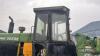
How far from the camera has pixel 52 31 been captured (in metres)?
9.28

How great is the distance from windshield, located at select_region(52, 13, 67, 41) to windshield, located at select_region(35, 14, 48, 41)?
0.27 m

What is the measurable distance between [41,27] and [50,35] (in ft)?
1.68

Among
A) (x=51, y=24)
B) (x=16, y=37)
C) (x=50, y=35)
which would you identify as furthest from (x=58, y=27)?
(x=16, y=37)

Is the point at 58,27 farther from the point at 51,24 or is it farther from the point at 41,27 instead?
the point at 41,27

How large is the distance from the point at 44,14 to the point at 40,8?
0.25 meters

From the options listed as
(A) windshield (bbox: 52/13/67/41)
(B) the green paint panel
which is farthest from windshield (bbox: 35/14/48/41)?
(B) the green paint panel

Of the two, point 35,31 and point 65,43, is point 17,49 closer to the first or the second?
point 35,31

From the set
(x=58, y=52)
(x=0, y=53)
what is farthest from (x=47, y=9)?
(x=0, y=53)

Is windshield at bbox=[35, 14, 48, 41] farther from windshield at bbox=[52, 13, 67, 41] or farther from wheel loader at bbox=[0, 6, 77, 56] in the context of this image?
windshield at bbox=[52, 13, 67, 41]

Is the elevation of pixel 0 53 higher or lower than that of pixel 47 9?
lower

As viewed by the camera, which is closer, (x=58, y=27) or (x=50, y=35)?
(x=50, y=35)

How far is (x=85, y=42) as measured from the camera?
718 inches

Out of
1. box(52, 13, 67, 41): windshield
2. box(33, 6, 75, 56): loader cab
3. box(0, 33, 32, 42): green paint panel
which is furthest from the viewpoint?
box(0, 33, 32, 42): green paint panel

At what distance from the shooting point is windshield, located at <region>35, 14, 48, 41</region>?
370 inches
